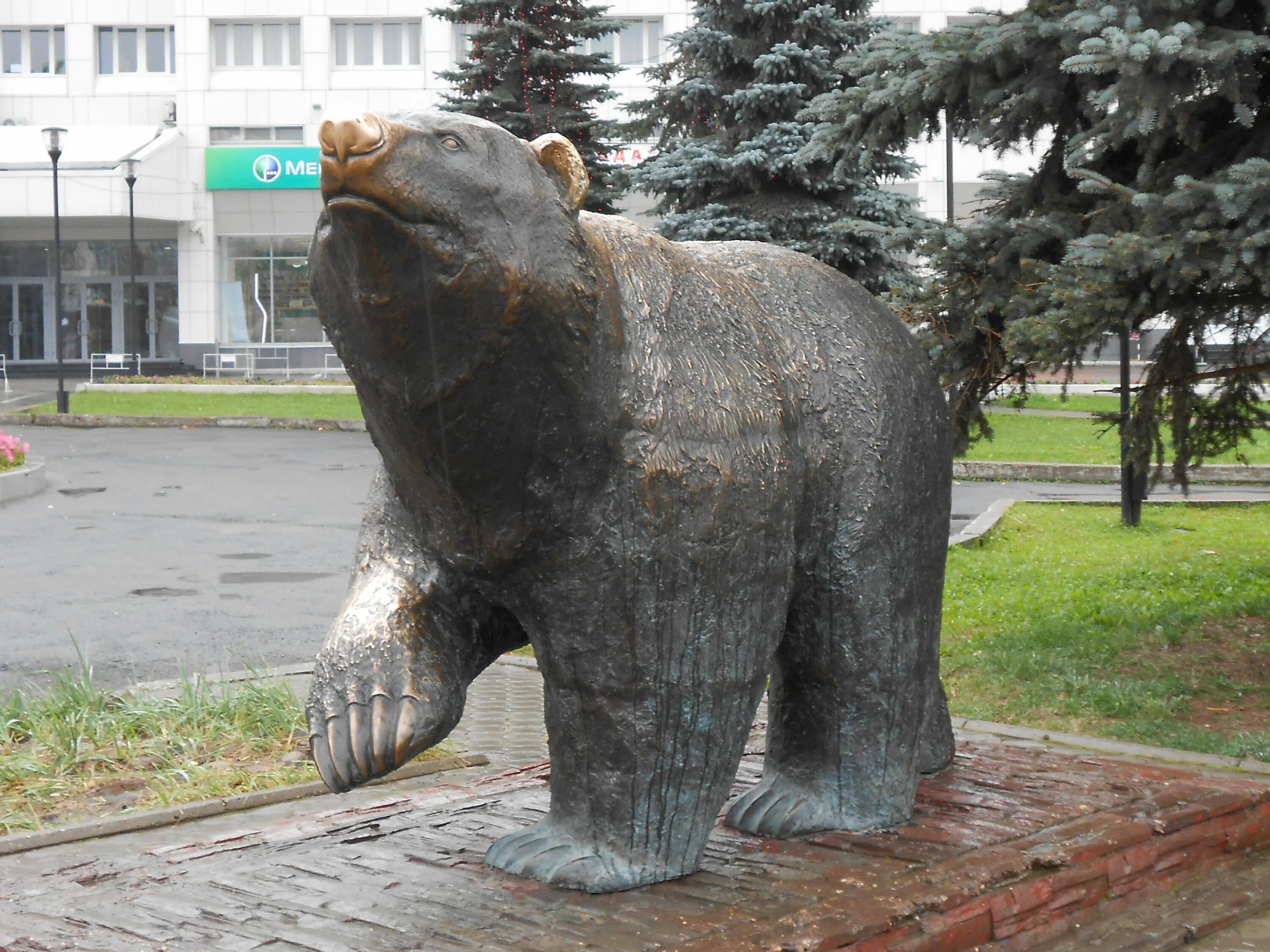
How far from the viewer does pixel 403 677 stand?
3.56 meters

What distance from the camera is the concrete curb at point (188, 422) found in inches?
936

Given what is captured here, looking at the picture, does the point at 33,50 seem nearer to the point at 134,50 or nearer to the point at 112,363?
the point at 134,50

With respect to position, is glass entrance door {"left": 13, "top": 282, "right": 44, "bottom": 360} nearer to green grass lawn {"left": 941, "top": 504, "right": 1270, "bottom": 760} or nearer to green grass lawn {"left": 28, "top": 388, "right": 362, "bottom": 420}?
green grass lawn {"left": 28, "top": 388, "right": 362, "bottom": 420}

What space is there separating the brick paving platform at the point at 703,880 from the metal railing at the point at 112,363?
34.5 metres

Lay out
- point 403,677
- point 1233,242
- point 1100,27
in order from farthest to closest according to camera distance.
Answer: point 1100,27
point 1233,242
point 403,677

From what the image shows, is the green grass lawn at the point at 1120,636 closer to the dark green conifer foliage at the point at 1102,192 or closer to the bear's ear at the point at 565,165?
the dark green conifer foliage at the point at 1102,192

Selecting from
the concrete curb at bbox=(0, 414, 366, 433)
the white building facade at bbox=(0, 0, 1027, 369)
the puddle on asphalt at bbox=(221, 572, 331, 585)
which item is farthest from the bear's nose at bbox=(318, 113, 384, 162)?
the white building facade at bbox=(0, 0, 1027, 369)

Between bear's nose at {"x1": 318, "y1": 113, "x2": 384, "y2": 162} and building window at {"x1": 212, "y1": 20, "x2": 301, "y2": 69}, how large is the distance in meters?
37.4

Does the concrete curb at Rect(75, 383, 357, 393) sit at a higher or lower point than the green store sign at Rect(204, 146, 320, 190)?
lower

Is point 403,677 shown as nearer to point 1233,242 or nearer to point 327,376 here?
point 1233,242

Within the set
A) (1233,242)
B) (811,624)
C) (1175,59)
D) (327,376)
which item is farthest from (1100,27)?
(327,376)

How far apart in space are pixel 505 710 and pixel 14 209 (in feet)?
112

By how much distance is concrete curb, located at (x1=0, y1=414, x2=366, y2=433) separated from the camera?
23781 mm

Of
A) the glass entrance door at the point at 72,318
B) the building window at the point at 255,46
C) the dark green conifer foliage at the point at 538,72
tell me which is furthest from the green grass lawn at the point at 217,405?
the glass entrance door at the point at 72,318
